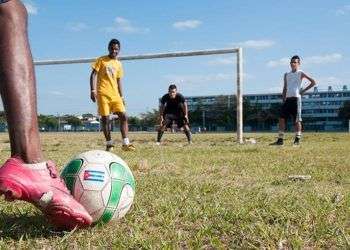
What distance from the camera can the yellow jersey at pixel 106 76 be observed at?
984 cm

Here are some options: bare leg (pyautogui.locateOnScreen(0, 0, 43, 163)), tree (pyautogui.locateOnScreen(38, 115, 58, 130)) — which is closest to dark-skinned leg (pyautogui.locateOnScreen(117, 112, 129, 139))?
bare leg (pyautogui.locateOnScreen(0, 0, 43, 163))

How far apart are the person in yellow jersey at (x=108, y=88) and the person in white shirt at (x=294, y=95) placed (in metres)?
3.75

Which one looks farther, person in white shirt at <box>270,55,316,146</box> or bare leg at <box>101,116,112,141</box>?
person in white shirt at <box>270,55,316,146</box>

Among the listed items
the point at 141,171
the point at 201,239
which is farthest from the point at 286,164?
the point at 201,239

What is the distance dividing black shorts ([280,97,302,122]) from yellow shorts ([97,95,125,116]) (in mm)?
3964

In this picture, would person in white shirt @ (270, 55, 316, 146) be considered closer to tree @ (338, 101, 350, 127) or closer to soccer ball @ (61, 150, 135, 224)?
soccer ball @ (61, 150, 135, 224)

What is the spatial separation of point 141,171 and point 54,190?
3202mm

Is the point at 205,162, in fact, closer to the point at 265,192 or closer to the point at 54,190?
the point at 265,192

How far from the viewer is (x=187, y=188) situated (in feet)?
13.5

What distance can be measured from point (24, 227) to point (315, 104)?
141 metres

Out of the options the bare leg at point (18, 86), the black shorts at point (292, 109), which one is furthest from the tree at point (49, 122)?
the bare leg at point (18, 86)

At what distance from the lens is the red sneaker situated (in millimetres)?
2271

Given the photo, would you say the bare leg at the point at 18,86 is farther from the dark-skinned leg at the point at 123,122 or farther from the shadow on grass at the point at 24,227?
the dark-skinned leg at the point at 123,122

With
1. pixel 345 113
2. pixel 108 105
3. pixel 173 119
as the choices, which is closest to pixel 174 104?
pixel 173 119
